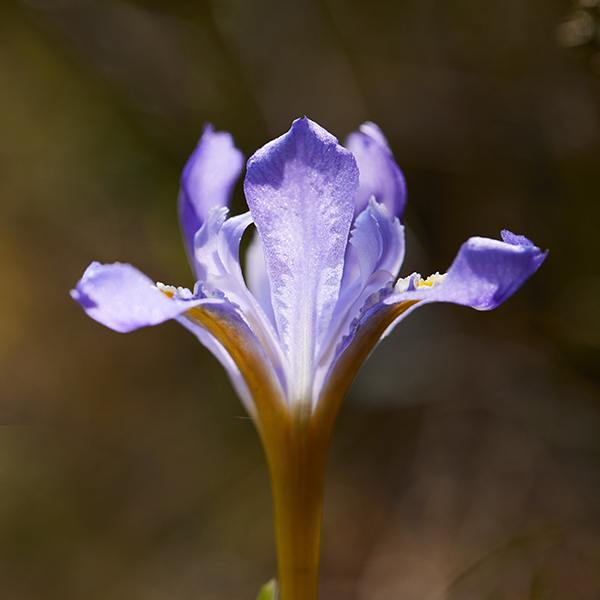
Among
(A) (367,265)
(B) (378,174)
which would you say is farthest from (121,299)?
(B) (378,174)

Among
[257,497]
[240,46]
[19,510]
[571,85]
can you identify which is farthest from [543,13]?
[19,510]

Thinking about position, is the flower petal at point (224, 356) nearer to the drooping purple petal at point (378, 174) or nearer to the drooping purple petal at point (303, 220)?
the drooping purple petal at point (303, 220)

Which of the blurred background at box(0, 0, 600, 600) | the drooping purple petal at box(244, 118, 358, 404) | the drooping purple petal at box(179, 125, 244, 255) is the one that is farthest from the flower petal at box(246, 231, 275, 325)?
the blurred background at box(0, 0, 600, 600)

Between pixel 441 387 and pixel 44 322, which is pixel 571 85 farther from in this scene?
pixel 44 322

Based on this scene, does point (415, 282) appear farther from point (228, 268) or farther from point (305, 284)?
point (228, 268)

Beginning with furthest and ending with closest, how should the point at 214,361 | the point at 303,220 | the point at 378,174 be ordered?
the point at 214,361 < the point at 378,174 < the point at 303,220

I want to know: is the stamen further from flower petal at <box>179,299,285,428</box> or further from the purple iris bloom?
flower petal at <box>179,299,285,428</box>

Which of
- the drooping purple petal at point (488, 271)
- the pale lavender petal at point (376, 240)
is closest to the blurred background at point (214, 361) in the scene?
the pale lavender petal at point (376, 240)
